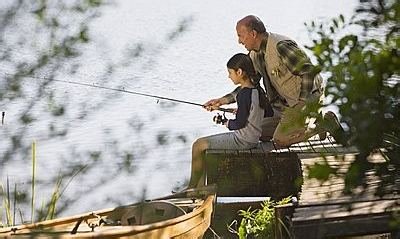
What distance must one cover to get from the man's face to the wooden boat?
74cm

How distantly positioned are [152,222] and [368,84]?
1.51 meters

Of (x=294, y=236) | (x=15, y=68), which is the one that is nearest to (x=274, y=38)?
(x=294, y=236)

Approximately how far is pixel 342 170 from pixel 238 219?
3176 millimetres

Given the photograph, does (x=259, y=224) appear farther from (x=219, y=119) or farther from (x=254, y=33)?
(x=254, y=33)

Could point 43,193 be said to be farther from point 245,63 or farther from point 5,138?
point 245,63

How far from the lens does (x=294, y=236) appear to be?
1.39 meters

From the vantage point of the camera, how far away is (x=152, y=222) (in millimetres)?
2330

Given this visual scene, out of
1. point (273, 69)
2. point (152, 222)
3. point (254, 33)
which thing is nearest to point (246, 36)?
point (254, 33)

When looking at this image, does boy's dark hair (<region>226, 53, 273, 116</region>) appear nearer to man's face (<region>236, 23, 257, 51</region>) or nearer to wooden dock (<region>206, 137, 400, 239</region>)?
man's face (<region>236, 23, 257, 51</region>)

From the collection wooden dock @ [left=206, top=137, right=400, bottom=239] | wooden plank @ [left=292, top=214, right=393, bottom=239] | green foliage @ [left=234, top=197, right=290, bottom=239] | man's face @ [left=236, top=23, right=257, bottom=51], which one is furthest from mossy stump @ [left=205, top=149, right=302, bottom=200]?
wooden plank @ [left=292, top=214, right=393, bottom=239]

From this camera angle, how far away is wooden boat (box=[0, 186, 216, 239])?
214 cm

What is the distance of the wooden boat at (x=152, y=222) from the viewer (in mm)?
2137

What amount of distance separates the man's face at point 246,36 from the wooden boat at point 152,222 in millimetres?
736

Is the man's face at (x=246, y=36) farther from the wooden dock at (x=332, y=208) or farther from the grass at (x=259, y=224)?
the wooden dock at (x=332, y=208)
